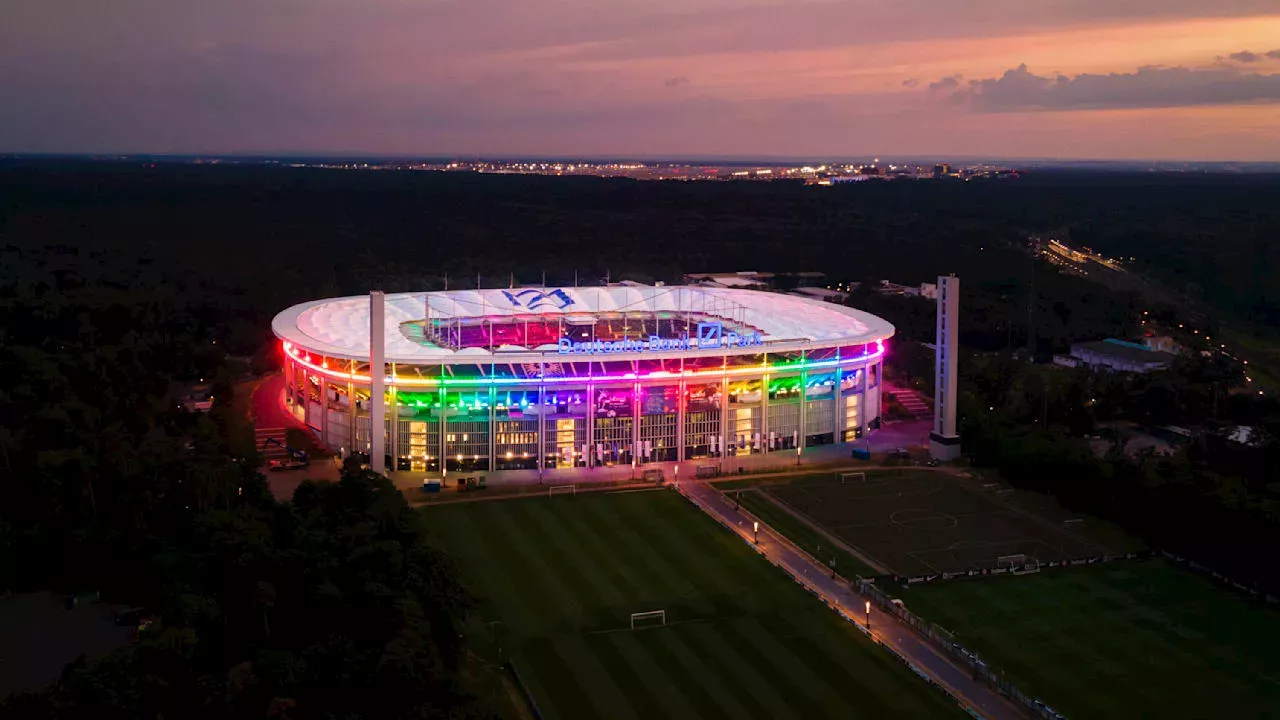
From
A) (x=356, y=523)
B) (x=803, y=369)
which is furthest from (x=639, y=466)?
(x=356, y=523)

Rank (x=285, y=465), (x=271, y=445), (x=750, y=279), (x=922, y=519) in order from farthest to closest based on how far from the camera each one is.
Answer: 1. (x=750, y=279)
2. (x=271, y=445)
3. (x=285, y=465)
4. (x=922, y=519)

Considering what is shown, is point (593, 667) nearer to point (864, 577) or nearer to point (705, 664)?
point (705, 664)

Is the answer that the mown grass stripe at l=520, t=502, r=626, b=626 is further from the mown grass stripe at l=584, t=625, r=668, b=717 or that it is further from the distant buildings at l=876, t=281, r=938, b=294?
the distant buildings at l=876, t=281, r=938, b=294

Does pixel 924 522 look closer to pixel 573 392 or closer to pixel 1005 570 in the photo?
Answer: pixel 1005 570

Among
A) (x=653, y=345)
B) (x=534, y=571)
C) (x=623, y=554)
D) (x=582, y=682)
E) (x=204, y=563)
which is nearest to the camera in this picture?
(x=204, y=563)

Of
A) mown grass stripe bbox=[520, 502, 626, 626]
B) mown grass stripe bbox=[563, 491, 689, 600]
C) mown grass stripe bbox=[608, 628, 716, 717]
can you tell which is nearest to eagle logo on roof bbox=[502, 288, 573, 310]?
mown grass stripe bbox=[563, 491, 689, 600]

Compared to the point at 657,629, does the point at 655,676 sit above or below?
below

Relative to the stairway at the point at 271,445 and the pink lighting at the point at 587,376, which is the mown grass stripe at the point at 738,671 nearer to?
the pink lighting at the point at 587,376

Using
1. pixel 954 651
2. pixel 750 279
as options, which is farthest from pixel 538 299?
pixel 750 279
